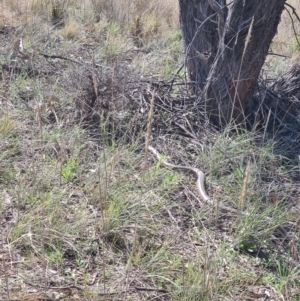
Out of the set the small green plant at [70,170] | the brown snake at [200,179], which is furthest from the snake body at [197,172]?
the small green plant at [70,170]

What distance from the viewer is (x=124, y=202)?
125 inches

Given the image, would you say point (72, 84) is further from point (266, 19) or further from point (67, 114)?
point (266, 19)

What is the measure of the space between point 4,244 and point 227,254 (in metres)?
1.17

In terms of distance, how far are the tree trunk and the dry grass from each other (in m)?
0.31

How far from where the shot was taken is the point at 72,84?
470 cm

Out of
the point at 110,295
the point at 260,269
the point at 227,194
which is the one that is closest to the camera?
the point at 110,295

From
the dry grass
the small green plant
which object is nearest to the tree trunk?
the dry grass

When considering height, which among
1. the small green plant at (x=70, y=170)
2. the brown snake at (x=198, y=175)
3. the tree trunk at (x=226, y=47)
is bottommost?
the small green plant at (x=70, y=170)

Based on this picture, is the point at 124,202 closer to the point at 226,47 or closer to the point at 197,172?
the point at 197,172

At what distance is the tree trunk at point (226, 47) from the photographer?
4391mm

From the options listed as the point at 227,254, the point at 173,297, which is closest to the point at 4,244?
the point at 173,297

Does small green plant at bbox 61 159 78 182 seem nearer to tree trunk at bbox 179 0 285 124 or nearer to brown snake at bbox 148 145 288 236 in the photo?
brown snake at bbox 148 145 288 236

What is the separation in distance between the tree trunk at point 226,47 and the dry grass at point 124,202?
312 mm

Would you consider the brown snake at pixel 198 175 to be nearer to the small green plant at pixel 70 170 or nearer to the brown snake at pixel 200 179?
the brown snake at pixel 200 179
